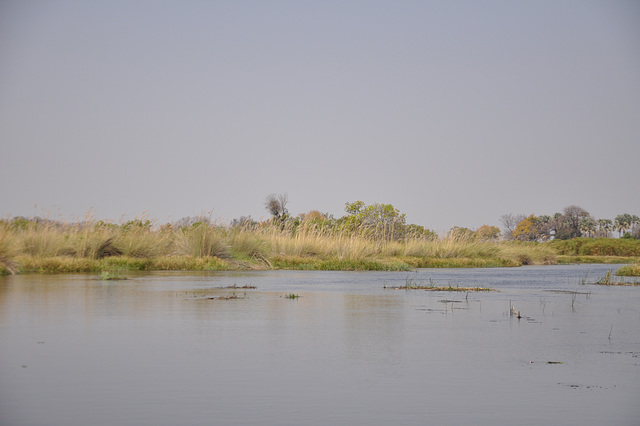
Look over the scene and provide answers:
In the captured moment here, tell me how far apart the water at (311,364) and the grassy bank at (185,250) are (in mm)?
9093

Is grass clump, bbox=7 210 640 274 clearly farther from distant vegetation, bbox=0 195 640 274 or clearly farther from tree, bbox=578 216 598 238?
tree, bbox=578 216 598 238

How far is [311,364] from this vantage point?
17.5 feet

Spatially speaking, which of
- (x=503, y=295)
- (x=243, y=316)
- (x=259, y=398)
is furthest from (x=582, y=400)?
(x=503, y=295)

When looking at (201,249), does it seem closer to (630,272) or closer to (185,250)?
(185,250)

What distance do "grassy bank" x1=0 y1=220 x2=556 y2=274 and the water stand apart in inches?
358

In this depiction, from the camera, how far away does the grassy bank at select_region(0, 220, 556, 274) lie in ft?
61.7

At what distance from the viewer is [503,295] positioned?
12852mm

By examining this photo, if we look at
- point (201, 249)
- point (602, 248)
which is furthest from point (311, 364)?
point (602, 248)

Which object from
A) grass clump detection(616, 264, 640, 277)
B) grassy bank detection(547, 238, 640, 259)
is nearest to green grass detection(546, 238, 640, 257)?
grassy bank detection(547, 238, 640, 259)

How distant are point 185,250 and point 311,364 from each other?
18042 mm

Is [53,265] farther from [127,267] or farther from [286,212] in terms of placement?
[286,212]

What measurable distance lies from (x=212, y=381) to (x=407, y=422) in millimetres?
1613

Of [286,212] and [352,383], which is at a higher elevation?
[286,212]

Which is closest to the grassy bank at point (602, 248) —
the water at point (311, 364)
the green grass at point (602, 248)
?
the green grass at point (602, 248)
